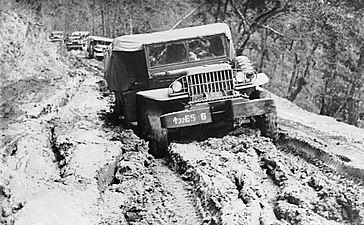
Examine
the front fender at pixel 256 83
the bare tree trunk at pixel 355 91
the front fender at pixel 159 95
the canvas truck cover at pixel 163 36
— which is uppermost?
the canvas truck cover at pixel 163 36

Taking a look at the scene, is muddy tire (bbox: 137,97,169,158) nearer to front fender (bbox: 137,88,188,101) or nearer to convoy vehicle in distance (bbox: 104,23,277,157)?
convoy vehicle in distance (bbox: 104,23,277,157)

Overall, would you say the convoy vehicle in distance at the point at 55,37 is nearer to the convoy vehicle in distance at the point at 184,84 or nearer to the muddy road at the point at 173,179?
the convoy vehicle in distance at the point at 184,84

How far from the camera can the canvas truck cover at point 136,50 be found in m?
11.2

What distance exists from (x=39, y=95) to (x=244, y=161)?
10.5 metres

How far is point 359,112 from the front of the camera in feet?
81.7

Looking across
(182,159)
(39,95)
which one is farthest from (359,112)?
(182,159)

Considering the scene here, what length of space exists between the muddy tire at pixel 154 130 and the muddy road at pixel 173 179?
6.7 inches

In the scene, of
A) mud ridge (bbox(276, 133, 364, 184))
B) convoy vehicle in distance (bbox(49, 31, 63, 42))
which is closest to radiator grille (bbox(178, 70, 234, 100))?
mud ridge (bbox(276, 133, 364, 184))

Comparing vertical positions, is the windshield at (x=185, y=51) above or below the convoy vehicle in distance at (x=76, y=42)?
above

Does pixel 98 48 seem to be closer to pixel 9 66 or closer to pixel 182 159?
pixel 9 66

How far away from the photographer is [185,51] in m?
11.2

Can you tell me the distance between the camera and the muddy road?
6273 millimetres

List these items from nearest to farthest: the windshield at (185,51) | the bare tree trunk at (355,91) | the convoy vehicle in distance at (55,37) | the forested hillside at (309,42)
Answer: the windshield at (185,51), the bare tree trunk at (355,91), the forested hillside at (309,42), the convoy vehicle in distance at (55,37)

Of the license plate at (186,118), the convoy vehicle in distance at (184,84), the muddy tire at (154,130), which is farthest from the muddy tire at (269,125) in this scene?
the muddy tire at (154,130)
